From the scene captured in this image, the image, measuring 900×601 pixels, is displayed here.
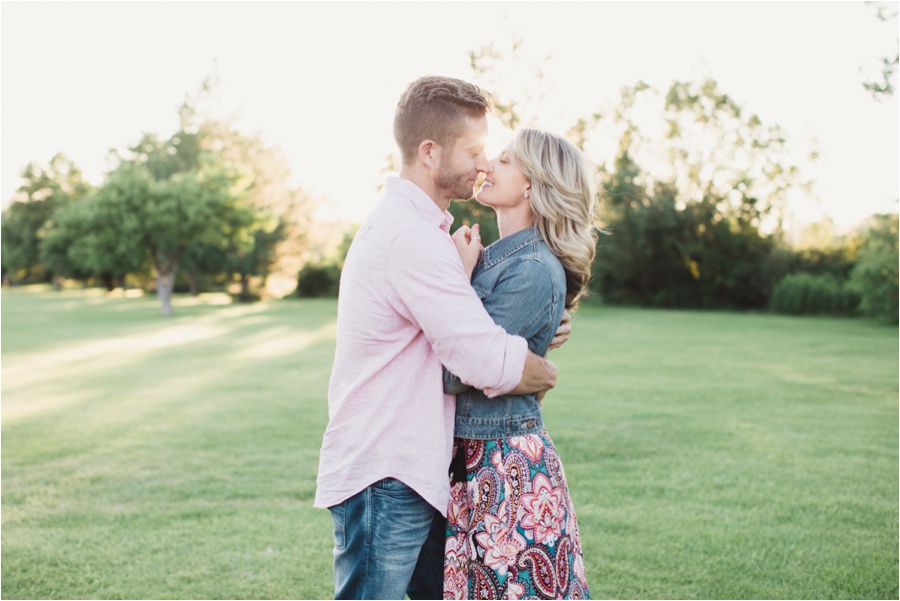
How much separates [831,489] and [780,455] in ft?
3.78

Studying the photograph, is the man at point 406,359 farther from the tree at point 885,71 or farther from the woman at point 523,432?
the tree at point 885,71

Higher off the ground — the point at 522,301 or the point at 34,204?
the point at 34,204

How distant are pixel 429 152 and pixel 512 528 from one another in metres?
1.27

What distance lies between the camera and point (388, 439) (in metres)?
2.44

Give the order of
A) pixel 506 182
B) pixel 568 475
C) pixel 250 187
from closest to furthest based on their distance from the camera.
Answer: pixel 506 182
pixel 568 475
pixel 250 187

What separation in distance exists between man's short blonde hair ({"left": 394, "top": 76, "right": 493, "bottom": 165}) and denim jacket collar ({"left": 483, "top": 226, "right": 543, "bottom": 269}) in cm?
37

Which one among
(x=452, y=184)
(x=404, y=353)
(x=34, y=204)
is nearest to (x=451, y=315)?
(x=404, y=353)

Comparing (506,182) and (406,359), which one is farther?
(506,182)

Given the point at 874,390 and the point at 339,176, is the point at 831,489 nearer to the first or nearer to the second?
the point at 874,390

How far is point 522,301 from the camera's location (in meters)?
2.46

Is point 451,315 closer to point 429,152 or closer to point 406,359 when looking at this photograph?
point 406,359

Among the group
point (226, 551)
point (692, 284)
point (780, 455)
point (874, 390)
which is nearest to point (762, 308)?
point (692, 284)

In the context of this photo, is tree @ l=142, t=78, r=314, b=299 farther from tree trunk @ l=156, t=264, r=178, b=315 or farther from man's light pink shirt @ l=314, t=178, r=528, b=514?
man's light pink shirt @ l=314, t=178, r=528, b=514

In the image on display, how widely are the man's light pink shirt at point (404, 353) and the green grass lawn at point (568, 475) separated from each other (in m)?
2.27
